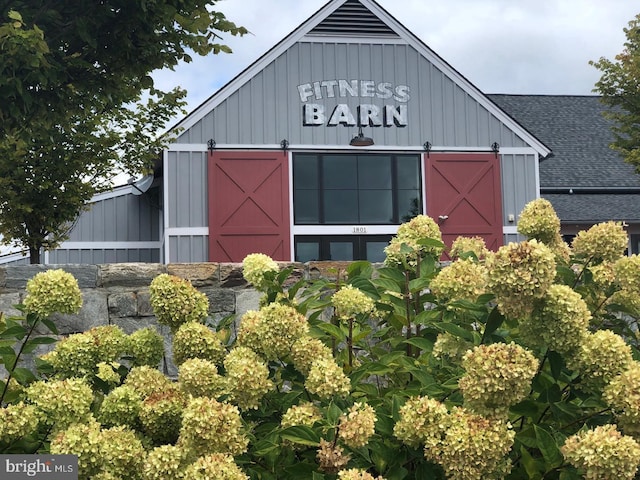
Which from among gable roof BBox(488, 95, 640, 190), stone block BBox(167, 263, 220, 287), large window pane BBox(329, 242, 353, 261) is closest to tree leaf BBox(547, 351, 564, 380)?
stone block BBox(167, 263, 220, 287)

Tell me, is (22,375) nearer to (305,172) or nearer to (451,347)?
(451,347)

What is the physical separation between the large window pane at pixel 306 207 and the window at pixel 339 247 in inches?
12.8

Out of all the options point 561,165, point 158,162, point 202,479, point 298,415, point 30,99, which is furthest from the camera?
point 561,165

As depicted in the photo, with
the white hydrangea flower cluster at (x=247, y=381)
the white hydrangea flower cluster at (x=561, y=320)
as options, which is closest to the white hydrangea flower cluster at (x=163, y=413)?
the white hydrangea flower cluster at (x=247, y=381)

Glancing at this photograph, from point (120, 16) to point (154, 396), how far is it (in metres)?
5.07

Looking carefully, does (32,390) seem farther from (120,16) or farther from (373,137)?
(373,137)

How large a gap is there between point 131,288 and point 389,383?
8.80ft

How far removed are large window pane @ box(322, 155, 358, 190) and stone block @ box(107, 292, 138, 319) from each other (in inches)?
360

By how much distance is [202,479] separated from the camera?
5.60 ft

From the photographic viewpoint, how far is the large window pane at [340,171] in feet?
45.0

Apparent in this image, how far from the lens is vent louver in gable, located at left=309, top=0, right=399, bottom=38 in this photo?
13.7 meters

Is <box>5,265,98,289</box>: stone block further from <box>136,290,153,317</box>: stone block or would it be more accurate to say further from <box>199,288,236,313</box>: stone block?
<box>199,288,236,313</box>: stone block

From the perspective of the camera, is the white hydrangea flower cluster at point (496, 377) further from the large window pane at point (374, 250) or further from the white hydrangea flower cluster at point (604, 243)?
the large window pane at point (374, 250)

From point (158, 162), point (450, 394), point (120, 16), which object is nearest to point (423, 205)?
point (158, 162)
